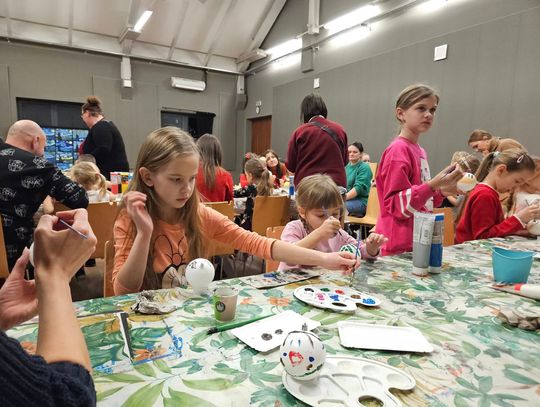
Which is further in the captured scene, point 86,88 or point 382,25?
point 86,88

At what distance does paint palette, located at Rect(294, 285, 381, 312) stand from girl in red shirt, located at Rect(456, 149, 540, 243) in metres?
1.36

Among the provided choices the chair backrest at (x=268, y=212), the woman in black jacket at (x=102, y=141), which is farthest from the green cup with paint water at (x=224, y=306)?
the woman in black jacket at (x=102, y=141)

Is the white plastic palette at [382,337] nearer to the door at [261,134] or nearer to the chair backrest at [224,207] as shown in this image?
the chair backrest at [224,207]

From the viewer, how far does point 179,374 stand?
696 millimetres

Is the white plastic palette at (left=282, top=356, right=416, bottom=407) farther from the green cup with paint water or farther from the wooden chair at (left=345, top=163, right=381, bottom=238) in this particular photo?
the wooden chair at (left=345, top=163, right=381, bottom=238)

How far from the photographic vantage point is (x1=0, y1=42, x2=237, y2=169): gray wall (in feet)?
24.6

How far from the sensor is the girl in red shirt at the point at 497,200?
81.4 inches

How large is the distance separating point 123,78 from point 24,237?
23.9 ft

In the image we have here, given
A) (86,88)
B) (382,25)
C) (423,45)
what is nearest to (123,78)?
(86,88)

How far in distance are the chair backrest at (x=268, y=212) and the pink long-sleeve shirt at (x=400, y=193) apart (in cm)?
146

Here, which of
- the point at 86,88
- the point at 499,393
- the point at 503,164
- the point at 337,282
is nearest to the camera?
the point at 499,393

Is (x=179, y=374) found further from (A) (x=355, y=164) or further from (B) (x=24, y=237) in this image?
(A) (x=355, y=164)

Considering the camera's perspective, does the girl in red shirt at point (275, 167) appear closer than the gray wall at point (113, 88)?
Yes

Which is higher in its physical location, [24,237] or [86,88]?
[86,88]
